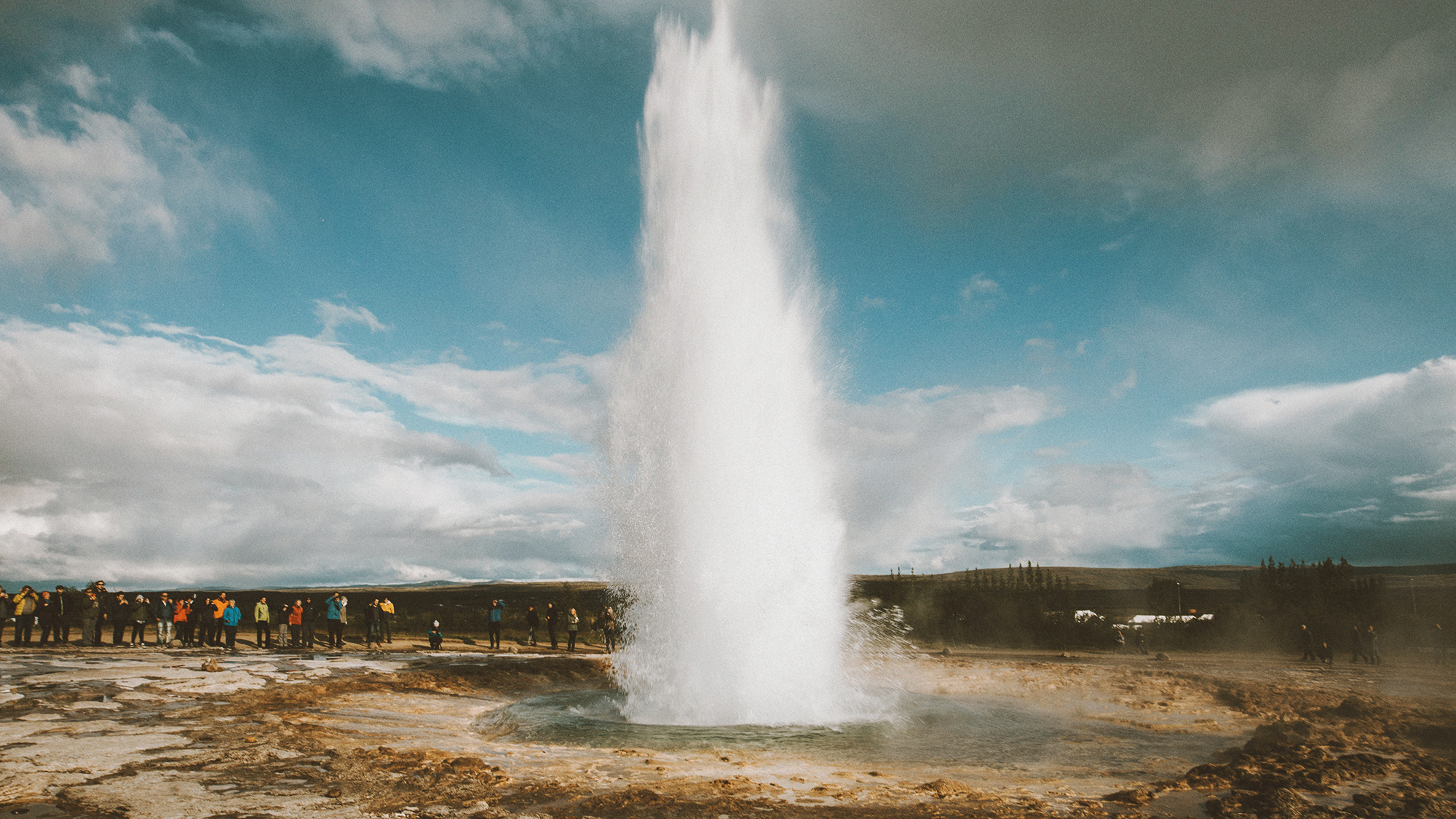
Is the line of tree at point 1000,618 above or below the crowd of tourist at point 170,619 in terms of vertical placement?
below

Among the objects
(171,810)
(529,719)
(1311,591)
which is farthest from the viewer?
(1311,591)

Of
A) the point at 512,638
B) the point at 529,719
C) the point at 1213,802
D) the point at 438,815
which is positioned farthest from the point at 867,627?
the point at 512,638

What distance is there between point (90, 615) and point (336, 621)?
268 inches

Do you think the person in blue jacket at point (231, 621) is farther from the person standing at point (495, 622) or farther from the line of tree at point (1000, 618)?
the line of tree at point (1000, 618)

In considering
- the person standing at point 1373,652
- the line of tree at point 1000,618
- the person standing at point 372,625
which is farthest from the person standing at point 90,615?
the person standing at point 1373,652

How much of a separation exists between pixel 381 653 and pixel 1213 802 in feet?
72.2

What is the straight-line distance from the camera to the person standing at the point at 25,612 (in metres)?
20.4

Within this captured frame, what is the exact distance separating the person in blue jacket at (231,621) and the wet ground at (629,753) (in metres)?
4.43

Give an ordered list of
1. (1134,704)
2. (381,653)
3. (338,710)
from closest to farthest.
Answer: (338,710) < (1134,704) < (381,653)

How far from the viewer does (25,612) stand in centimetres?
2050

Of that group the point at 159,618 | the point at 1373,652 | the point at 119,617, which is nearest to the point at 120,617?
the point at 119,617

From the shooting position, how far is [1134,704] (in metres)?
16.2

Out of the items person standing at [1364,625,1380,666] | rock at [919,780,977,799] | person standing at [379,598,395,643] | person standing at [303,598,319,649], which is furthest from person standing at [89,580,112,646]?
person standing at [1364,625,1380,666]

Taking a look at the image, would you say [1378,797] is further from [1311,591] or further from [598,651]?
[1311,591]
